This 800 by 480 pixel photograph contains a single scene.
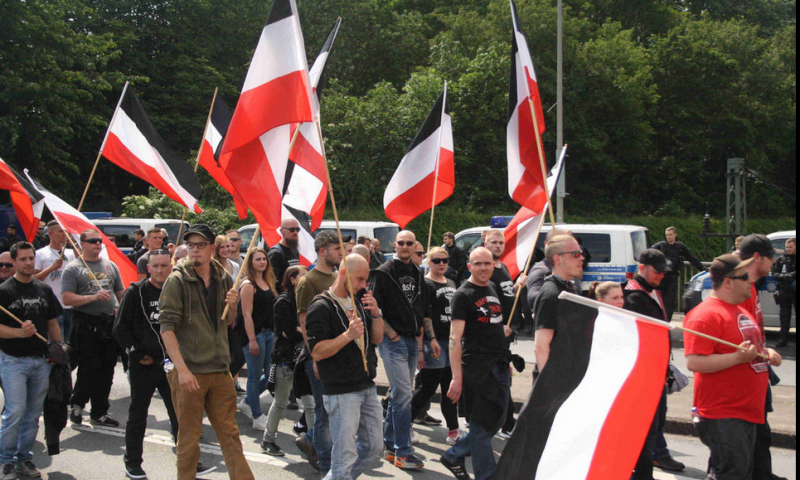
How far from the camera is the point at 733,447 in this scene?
4254 millimetres

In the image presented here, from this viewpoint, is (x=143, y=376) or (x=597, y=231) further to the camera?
(x=597, y=231)

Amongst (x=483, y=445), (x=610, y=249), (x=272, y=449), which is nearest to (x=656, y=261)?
(x=483, y=445)

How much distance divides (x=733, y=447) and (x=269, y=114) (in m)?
3.68

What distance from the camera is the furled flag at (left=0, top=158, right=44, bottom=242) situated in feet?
24.6

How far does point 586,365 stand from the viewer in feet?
9.94

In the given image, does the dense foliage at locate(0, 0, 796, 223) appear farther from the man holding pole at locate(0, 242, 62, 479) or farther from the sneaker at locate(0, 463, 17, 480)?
the sneaker at locate(0, 463, 17, 480)

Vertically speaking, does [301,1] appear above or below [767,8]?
below

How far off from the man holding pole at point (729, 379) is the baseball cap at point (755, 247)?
101 cm

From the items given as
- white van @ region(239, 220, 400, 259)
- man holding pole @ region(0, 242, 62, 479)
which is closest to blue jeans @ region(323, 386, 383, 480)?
man holding pole @ region(0, 242, 62, 479)

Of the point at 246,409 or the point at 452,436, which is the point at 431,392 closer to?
the point at 452,436

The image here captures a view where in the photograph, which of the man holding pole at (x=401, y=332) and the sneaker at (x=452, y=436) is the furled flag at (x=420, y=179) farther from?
the sneaker at (x=452, y=436)

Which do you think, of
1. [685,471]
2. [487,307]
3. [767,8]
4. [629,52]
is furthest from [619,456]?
[767,8]

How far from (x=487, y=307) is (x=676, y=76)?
101 ft

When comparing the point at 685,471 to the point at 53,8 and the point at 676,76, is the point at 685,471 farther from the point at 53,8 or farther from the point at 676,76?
the point at 676,76
